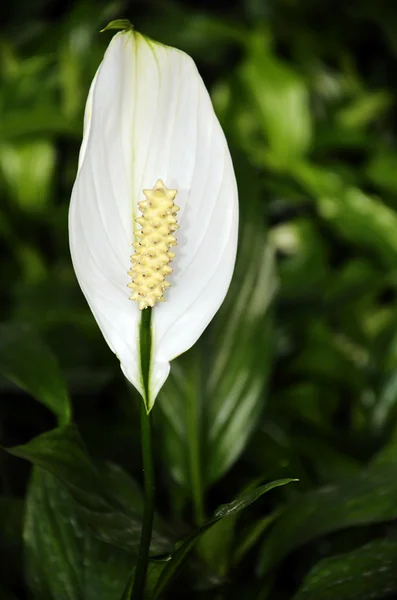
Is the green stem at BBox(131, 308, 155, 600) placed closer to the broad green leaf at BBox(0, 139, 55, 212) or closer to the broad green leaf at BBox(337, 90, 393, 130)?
the broad green leaf at BBox(0, 139, 55, 212)

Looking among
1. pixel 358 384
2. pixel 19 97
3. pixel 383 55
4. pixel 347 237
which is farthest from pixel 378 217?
pixel 383 55

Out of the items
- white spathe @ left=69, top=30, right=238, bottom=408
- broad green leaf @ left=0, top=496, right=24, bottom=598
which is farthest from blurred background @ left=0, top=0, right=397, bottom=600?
white spathe @ left=69, top=30, right=238, bottom=408

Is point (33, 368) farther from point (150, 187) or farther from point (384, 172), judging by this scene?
point (384, 172)

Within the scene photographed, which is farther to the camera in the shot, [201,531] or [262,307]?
[262,307]

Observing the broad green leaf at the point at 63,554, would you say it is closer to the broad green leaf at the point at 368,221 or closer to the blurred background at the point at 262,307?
the blurred background at the point at 262,307

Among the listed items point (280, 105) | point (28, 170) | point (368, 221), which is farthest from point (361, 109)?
point (28, 170)

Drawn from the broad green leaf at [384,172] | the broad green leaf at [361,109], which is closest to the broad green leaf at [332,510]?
the broad green leaf at [384,172]
